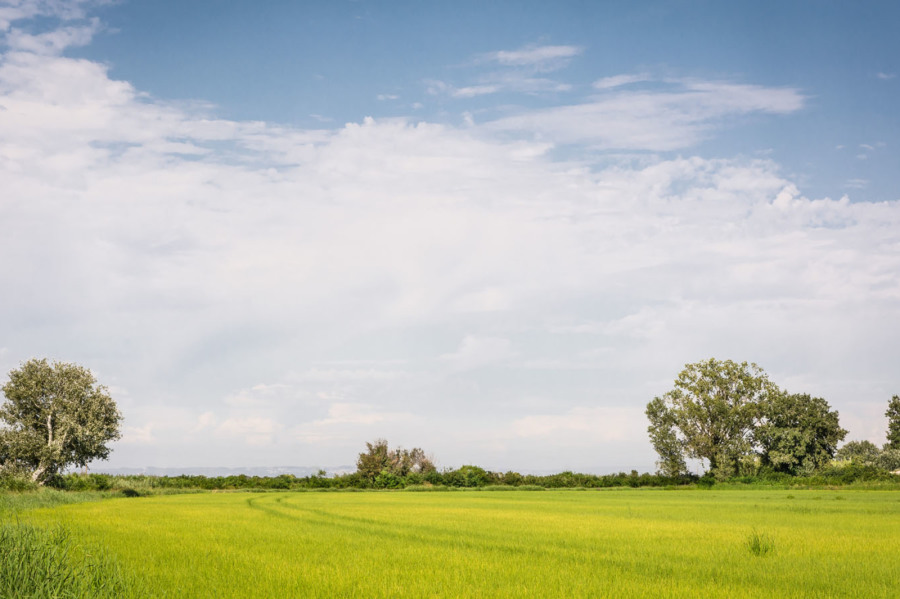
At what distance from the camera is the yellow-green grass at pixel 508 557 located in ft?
29.3

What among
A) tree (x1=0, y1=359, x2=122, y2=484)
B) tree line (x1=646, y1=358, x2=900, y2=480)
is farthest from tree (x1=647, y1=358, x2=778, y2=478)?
tree (x1=0, y1=359, x2=122, y2=484)

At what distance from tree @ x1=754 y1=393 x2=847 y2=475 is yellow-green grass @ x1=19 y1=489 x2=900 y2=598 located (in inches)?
1815

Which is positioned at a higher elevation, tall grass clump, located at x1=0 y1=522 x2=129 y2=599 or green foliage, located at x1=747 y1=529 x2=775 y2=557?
tall grass clump, located at x1=0 y1=522 x2=129 y2=599

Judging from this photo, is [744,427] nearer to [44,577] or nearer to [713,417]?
[713,417]

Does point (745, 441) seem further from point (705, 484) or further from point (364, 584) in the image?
point (364, 584)

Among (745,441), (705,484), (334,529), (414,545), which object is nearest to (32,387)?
(334,529)

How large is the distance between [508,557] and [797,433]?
60785mm

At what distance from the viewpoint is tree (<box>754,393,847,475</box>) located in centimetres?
6272

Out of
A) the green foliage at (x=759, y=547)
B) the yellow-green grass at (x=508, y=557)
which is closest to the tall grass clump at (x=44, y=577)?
the yellow-green grass at (x=508, y=557)

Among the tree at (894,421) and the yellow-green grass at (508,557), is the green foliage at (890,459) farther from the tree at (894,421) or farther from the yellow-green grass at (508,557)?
the yellow-green grass at (508,557)

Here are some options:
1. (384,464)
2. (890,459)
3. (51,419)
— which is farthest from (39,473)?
(890,459)

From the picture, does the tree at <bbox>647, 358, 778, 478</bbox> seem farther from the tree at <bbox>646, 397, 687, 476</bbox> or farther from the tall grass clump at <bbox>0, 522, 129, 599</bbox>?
the tall grass clump at <bbox>0, 522, 129, 599</bbox>

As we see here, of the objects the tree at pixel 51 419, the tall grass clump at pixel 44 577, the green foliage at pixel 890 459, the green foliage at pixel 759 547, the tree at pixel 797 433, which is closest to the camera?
the tall grass clump at pixel 44 577

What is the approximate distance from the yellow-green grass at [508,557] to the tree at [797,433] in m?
46.1
